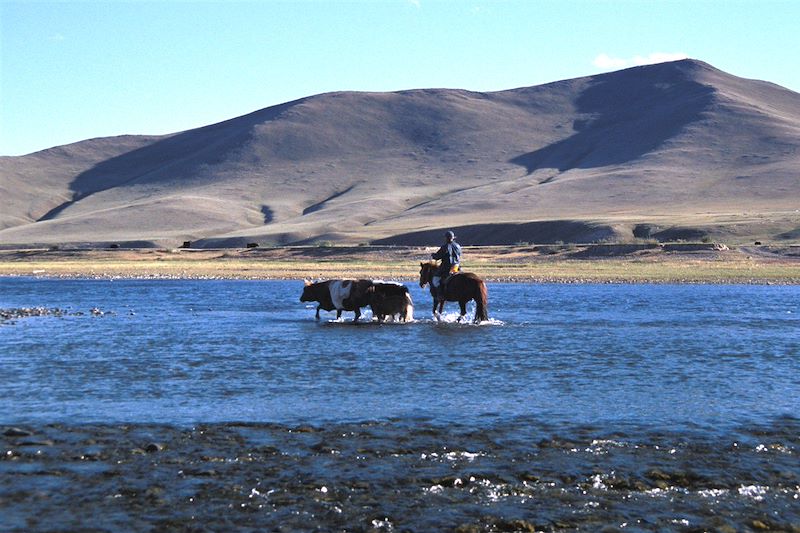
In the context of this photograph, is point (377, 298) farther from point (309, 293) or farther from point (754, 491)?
point (754, 491)

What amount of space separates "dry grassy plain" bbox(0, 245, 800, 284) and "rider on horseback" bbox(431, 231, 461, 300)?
69.9ft

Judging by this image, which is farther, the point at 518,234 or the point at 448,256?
the point at 518,234

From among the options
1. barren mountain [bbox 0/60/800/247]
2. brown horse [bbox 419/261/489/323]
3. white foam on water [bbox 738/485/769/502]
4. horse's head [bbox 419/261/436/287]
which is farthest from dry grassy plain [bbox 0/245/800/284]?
white foam on water [bbox 738/485/769/502]

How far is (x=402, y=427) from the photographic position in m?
12.6

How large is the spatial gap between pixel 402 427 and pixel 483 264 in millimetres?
47543

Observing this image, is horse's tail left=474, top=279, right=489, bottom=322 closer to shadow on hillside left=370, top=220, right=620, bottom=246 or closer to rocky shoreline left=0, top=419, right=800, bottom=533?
rocky shoreline left=0, top=419, right=800, bottom=533

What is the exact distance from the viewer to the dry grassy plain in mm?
49594

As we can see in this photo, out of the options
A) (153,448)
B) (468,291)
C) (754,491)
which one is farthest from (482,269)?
(754,491)

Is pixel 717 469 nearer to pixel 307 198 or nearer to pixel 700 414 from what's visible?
pixel 700 414

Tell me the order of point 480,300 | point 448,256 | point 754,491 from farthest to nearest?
point 448,256, point 480,300, point 754,491

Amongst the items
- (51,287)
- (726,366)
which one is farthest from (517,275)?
(726,366)

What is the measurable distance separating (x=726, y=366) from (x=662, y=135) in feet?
605

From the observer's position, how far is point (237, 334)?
24016mm

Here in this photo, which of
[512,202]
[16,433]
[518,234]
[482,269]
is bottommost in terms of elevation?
[482,269]
